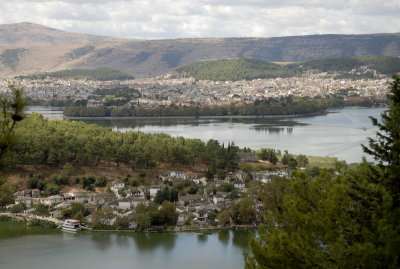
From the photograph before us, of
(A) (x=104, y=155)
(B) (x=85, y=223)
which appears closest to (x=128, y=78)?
(A) (x=104, y=155)

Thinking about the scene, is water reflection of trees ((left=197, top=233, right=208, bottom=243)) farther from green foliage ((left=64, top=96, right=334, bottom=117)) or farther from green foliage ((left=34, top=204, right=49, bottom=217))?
green foliage ((left=64, top=96, right=334, bottom=117))

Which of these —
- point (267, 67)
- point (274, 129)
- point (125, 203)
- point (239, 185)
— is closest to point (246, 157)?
point (239, 185)

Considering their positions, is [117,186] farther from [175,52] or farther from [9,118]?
[175,52]

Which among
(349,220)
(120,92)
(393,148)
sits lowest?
(349,220)

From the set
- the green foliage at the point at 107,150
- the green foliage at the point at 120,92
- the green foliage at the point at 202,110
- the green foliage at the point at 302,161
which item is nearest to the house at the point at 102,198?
the green foliage at the point at 107,150

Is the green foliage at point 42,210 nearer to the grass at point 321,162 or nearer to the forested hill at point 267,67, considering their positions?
the grass at point 321,162

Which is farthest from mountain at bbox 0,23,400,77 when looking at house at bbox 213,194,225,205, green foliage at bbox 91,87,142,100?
house at bbox 213,194,225,205
